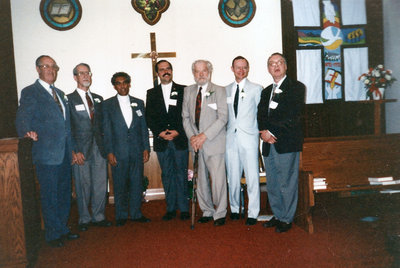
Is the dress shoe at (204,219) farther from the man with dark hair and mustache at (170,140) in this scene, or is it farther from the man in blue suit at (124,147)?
the man in blue suit at (124,147)

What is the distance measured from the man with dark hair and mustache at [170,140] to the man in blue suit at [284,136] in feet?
3.19

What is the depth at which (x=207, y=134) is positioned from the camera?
3193 millimetres

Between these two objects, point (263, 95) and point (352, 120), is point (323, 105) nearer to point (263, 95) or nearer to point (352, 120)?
point (352, 120)

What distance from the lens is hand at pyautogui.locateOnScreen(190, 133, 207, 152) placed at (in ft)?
10.5

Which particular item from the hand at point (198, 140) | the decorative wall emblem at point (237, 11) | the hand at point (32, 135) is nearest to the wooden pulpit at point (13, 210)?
the hand at point (32, 135)

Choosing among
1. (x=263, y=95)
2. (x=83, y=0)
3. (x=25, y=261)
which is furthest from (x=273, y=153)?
(x=83, y=0)

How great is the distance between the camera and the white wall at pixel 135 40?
497cm

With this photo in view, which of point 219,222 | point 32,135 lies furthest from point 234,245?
point 32,135

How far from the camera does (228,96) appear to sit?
11.2 feet

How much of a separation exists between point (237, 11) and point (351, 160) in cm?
321

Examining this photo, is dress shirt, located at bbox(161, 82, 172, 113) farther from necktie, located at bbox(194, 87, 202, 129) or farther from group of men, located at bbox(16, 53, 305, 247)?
necktie, located at bbox(194, 87, 202, 129)

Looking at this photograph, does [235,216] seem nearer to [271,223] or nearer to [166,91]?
[271,223]

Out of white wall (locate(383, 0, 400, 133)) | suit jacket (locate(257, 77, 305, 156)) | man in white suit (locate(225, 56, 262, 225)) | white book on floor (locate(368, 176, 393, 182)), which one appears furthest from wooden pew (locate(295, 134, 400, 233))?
white wall (locate(383, 0, 400, 133))

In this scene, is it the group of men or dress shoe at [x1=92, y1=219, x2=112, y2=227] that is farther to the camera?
dress shoe at [x1=92, y1=219, x2=112, y2=227]
